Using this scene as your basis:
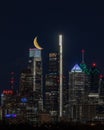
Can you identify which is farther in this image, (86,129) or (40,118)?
(40,118)

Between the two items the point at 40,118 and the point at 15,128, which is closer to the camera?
the point at 15,128

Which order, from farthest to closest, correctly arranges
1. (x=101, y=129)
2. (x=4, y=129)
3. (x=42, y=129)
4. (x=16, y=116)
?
(x=16, y=116), (x=101, y=129), (x=42, y=129), (x=4, y=129)

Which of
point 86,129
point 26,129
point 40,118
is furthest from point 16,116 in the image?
point 26,129

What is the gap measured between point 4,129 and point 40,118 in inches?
4523

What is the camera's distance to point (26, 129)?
3487 inches

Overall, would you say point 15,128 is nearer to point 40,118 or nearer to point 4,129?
point 4,129

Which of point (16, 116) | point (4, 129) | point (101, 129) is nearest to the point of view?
point (4, 129)

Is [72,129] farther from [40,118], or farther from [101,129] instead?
[40,118]

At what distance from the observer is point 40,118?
199 meters

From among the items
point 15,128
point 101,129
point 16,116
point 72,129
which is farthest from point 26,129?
point 16,116

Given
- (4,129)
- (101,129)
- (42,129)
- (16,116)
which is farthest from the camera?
(16,116)

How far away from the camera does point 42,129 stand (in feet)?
301

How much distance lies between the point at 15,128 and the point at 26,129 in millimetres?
→ 1858

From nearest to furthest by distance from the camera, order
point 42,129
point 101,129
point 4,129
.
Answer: point 4,129 → point 42,129 → point 101,129
